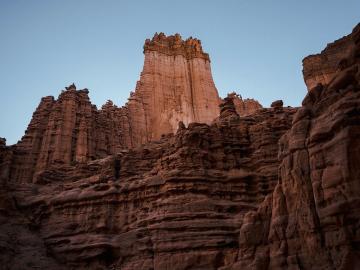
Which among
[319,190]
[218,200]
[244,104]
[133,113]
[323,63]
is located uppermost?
[244,104]

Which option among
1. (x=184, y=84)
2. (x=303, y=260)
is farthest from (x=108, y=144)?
(x=303, y=260)

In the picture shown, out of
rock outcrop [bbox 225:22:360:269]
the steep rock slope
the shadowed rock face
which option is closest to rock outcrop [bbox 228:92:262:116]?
the shadowed rock face

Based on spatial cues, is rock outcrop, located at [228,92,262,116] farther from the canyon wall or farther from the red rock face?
the red rock face

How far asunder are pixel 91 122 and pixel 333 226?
5117 centimetres

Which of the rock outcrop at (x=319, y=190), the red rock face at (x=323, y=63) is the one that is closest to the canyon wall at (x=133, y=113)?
the red rock face at (x=323, y=63)

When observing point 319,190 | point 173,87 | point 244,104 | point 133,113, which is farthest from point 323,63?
point 319,190

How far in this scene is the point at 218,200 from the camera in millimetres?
27266

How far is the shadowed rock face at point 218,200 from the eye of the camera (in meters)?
15.0

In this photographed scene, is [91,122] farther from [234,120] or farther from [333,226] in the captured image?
[333,226]

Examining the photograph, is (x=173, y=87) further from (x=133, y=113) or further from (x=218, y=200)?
(x=218, y=200)

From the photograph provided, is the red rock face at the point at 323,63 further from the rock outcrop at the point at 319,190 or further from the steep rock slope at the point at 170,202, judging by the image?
the rock outcrop at the point at 319,190

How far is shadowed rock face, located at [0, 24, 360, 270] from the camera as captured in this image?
49.2 feet

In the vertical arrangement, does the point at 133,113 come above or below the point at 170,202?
above

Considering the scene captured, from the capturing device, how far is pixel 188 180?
28.0 meters
